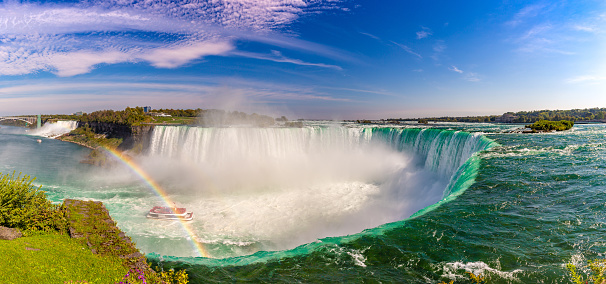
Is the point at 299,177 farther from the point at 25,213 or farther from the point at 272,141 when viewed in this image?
the point at 25,213

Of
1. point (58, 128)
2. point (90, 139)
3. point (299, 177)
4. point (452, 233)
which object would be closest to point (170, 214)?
point (299, 177)

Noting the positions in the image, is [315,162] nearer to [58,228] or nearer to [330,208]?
[330,208]

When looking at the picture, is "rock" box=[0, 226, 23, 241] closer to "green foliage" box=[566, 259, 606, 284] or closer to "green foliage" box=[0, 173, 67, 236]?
"green foliage" box=[0, 173, 67, 236]

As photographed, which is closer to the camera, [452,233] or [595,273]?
[595,273]

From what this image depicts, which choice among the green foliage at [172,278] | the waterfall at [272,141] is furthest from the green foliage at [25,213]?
the waterfall at [272,141]

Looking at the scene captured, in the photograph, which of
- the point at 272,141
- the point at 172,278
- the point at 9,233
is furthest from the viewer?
the point at 272,141

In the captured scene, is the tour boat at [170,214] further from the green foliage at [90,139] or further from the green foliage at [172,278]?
the green foliage at [90,139]

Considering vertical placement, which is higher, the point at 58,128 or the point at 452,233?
the point at 452,233
